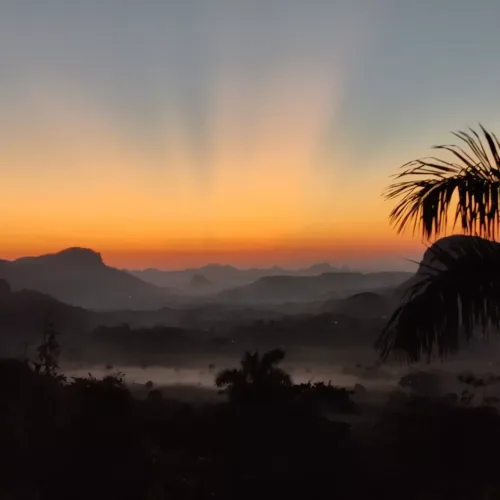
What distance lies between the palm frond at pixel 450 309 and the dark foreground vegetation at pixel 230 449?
11.3 metres

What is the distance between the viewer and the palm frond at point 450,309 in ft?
11.5

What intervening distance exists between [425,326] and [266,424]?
65.4 feet

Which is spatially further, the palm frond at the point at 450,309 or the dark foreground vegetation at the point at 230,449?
the dark foreground vegetation at the point at 230,449

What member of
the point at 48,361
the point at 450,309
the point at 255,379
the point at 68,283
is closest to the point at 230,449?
the point at 255,379

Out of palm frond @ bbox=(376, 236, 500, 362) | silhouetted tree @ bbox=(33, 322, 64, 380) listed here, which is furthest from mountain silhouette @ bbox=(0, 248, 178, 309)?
palm frond @ bbox=(376, 236, 500, 362)

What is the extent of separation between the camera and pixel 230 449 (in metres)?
20.8

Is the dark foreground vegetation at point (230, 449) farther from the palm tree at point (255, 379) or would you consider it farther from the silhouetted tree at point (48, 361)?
the silhouetted tree at point (48, 361)

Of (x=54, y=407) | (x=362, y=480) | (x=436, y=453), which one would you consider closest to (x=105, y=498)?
(x=54, y=407)

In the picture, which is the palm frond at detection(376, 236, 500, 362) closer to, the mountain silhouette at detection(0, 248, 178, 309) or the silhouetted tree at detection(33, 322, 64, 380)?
the silhouetted tree at detection(33, 322, 64, 380)

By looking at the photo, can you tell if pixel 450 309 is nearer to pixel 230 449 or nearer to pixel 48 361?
pixel 230 449

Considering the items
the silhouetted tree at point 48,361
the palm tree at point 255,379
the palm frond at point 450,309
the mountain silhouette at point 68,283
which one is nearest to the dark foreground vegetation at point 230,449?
the palm tree at point 255,379

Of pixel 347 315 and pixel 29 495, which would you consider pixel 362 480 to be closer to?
pixel 29 495

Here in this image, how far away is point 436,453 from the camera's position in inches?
1002

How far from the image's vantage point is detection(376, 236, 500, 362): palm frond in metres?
3.49
